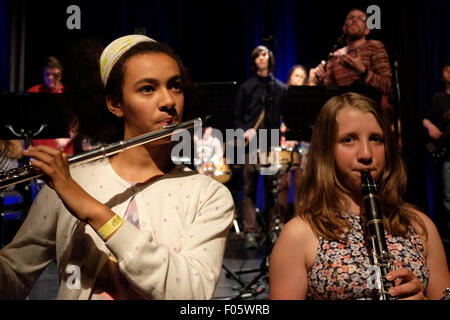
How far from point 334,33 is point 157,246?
6.23 m

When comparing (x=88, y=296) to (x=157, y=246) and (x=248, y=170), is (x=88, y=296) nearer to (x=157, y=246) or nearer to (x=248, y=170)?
(x=157, y=246)

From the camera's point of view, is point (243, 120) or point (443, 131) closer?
point (443, 131)

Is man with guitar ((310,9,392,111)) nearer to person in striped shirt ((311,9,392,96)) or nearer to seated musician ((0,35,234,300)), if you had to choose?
person in striped shirt ((311,9,392,96))

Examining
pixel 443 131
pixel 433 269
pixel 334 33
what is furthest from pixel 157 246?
pixel 334 33

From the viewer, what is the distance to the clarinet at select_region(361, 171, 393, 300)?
4.23 feet

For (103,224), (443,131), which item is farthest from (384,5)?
(103,224)

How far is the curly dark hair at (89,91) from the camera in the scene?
4.36 feet

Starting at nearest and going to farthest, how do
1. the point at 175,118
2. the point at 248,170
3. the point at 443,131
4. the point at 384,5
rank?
the point at 175,118 → the point at 443,131 → the point at 384,5 → the point at 248,170

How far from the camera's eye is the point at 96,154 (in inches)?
45.3

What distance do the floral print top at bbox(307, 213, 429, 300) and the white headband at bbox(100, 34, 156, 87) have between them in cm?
83

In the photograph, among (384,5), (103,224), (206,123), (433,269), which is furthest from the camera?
(384,5)

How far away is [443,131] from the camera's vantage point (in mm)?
4605

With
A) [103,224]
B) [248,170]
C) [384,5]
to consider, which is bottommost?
[248,170]
